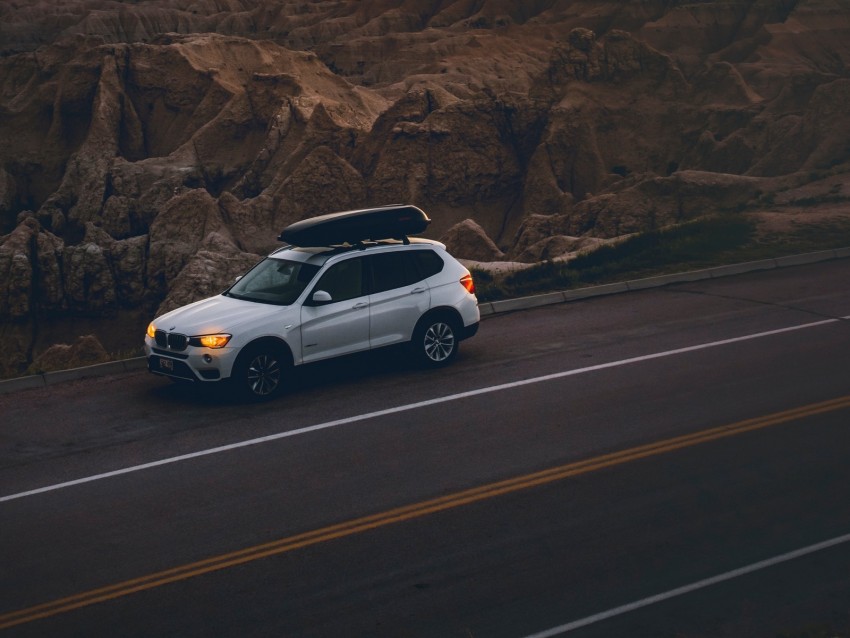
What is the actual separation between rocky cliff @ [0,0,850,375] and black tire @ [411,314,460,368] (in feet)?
40.1

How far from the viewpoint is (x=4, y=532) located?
10.3 metres

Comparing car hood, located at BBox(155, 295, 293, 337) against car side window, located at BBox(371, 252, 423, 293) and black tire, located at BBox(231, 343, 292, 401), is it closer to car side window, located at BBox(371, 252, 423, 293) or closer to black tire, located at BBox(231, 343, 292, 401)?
black tire, located at BBox(231, 343, 292, 401)

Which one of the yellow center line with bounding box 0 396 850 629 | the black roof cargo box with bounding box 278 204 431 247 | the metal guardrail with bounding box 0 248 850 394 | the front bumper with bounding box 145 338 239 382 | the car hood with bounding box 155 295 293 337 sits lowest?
the yellow center line with bounding box 0 396 850 629

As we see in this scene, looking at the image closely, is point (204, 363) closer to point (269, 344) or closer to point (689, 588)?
point (269, 344)

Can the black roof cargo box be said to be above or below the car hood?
above

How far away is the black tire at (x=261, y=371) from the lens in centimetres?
1367

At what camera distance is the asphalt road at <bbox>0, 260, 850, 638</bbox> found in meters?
8.55

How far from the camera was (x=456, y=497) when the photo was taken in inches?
419

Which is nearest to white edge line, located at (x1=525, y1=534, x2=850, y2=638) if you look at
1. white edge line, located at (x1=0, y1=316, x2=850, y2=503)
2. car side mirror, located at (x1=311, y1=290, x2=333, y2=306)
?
white edge line, located at (x1=0, y1=316, x2=850, y2=503)

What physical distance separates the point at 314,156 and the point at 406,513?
3226cm

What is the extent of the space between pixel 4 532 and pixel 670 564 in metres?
5.93

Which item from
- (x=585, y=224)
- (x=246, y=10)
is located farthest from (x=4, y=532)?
(x=246, y=10)

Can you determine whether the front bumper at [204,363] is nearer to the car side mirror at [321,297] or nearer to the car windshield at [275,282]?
the car windshield at [275,282]

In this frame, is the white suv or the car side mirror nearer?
the white suv
